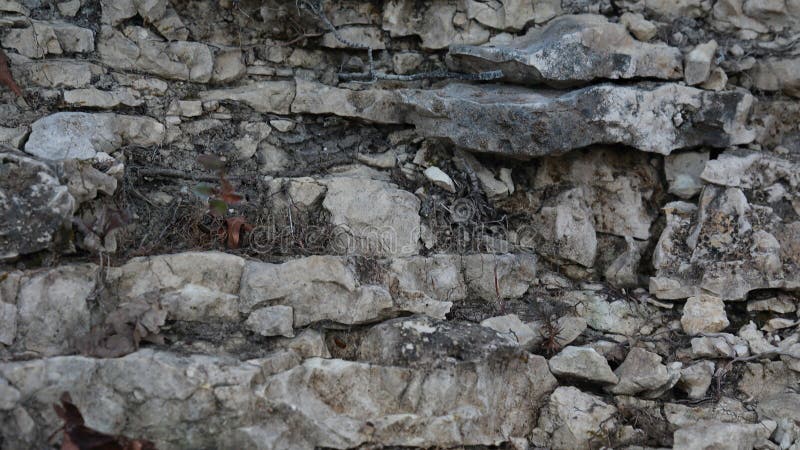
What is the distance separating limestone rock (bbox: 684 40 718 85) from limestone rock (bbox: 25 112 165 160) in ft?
11.2

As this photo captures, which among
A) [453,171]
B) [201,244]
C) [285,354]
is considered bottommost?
[285,354]

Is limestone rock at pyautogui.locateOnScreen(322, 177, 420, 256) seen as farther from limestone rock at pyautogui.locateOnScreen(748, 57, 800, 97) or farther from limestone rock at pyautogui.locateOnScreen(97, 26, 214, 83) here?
limestone rock at pyautogui.locateOnScreen(748, 57, 800, 97)

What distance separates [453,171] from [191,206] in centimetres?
171

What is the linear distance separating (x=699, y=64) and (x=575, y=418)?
2.44 m

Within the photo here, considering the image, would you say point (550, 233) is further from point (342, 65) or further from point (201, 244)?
point (201, 244)

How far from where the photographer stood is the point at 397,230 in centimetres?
482

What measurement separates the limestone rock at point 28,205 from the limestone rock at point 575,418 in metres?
2.82

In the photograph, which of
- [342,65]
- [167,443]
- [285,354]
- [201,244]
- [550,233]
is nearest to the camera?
[167,443]

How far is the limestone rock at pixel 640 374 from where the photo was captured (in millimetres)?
4352

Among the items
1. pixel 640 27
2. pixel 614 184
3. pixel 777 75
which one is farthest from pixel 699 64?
pixel 614 184

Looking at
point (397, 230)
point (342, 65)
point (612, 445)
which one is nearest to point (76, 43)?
point (342, 65)

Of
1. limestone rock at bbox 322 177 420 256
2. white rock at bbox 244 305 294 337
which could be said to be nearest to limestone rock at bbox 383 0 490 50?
limestone rock at bbox 322 177 420 256

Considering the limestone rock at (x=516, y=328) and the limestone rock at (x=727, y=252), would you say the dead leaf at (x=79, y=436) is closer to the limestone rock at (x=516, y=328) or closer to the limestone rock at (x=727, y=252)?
the limestone rock at (x=516, y=328)

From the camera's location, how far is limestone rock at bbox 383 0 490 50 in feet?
17.6
